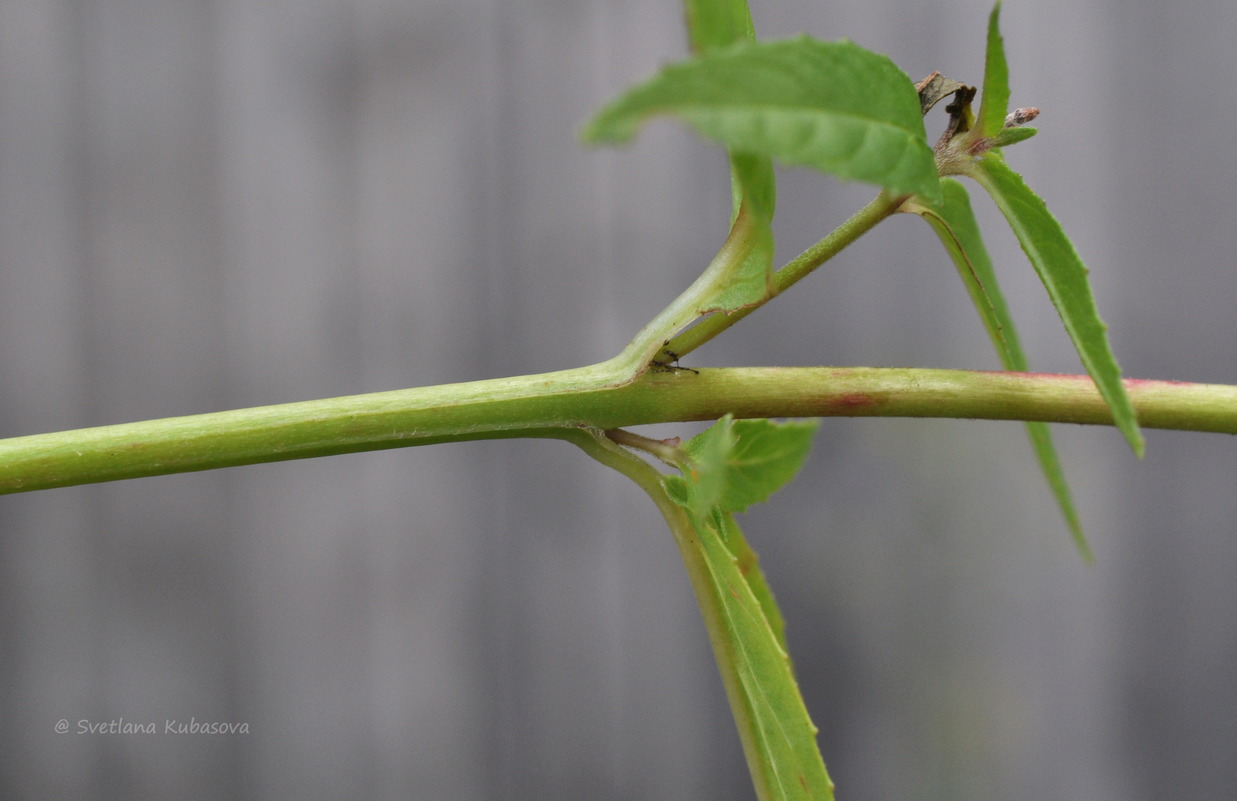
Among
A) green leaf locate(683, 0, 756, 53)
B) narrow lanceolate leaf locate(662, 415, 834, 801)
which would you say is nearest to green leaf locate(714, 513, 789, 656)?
narrow lanceolate leaf locate(662, 415, 834, 801)

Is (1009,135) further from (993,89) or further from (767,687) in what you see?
(767,687)

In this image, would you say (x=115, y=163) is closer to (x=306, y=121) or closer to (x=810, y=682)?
(x=306, y=121)

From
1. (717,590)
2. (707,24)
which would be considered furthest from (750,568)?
(707,24)

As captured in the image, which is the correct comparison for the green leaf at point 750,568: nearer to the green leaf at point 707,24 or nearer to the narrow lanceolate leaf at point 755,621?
the narrow lanceolate leaf at point 755,621

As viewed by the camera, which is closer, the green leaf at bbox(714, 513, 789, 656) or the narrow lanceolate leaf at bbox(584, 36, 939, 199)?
the narrow lanceolate leaf at bbox(584, 36, 939, 199)

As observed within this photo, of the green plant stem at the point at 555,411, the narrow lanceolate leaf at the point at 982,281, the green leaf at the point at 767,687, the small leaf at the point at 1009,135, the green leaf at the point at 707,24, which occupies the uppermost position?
the green leaf at the point at 707,24

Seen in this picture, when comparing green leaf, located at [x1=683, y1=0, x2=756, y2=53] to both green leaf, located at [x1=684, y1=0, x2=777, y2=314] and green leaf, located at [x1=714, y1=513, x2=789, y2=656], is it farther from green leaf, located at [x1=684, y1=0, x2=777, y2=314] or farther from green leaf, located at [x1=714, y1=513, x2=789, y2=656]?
green leaf, located at [x1=714, y1=513, x2=789, y2=656]

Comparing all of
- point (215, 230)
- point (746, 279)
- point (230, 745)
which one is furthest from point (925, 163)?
point (230, 745)

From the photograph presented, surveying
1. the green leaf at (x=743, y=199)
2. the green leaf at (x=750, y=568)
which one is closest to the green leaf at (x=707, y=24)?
the green leaf at (x=743, y=199)
